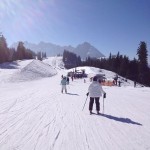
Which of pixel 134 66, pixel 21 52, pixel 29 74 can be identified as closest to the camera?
pixel 29 74

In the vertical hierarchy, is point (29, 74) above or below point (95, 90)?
above

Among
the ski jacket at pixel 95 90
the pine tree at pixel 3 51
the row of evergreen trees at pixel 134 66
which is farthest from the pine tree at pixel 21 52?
the ski jacket at pixel 95 90

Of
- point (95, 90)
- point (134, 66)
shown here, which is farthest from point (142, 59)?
point (95, 90)

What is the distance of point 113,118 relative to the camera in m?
12.1

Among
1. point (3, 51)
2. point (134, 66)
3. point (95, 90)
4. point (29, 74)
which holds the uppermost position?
point (3, 51)

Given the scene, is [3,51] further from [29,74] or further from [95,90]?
[95,90]

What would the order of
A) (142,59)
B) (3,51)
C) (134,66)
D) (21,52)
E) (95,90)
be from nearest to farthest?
(95,90) → (3,51) → (142,59) → (21,52) → (134,66)

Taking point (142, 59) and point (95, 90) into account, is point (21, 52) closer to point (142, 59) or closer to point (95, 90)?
point (142, 59)

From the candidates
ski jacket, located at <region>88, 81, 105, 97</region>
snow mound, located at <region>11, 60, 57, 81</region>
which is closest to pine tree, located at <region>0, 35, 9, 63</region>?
snow mound, located at <region>11, 60, 57, 81</region>

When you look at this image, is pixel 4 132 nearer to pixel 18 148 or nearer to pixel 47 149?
pixel 18 148

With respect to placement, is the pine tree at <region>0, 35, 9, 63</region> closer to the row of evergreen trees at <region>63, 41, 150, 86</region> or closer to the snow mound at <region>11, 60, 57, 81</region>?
the snow mound at <region>11, 60, 57, 81</region>

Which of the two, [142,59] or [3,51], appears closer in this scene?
[3,51]

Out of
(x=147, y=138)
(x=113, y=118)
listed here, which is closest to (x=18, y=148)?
(x=147, y=138)

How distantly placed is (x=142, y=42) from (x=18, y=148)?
10150 cm
